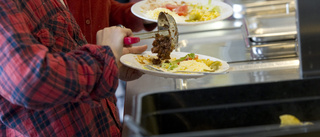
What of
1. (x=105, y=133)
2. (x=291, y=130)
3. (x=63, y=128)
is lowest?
(x=105, y=133)

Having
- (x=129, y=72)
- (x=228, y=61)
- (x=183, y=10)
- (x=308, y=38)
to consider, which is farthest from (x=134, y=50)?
(x=308, y=38)

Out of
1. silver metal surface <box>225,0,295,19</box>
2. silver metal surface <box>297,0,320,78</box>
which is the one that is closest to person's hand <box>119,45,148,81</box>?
silver metal surface <box>297,0,320,78</box>

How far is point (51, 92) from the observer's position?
2.90 ft

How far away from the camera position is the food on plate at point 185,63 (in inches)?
48.2

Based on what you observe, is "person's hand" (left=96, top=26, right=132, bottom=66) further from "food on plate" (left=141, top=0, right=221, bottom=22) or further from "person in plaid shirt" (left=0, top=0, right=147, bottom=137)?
"food on plate" (left=141, top=0, right=221, bottom=22)

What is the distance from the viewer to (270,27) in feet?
5.43

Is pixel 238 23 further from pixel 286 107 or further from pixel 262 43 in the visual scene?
pixel 286 107

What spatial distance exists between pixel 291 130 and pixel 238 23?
4.03 ft

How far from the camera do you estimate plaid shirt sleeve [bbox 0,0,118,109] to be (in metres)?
0.84

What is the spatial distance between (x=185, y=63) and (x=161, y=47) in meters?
0.11

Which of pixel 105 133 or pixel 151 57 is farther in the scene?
pixel 151 57

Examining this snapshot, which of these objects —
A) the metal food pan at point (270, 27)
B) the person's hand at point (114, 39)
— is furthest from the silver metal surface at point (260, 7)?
the person's hand at point (114, 39)

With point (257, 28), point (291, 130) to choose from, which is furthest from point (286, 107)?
point (257, 28)

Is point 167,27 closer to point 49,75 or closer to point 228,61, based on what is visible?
point 228,61
